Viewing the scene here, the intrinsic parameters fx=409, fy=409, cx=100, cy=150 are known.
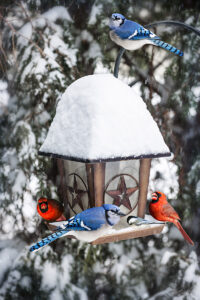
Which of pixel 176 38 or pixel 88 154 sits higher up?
pixel 176 38

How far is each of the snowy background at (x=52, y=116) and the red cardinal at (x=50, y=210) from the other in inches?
28.4

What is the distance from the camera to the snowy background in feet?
9.06

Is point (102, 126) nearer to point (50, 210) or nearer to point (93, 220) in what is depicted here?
point (93, 220)

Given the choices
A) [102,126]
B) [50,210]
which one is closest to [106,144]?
[102,126]

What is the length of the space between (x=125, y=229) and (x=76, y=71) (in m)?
1.35

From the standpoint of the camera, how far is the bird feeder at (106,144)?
167cm

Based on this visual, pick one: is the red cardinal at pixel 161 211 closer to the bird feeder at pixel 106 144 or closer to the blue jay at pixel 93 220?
the bird feeder at pixel 106 144

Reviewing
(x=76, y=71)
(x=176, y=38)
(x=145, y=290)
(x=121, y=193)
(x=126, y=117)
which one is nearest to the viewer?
(x=126, y=117)

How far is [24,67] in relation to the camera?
9.20 ft

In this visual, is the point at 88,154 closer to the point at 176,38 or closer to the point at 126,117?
the point at 126,117

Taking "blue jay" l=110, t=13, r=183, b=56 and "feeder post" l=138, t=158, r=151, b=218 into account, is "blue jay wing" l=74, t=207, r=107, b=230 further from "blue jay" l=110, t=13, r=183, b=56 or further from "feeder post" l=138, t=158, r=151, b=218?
"blue jay" l=110, t=13, r=183, b=56

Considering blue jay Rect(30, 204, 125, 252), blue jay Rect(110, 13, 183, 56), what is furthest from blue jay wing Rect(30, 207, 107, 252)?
blue jay Rect(110, 13, 183, 56)

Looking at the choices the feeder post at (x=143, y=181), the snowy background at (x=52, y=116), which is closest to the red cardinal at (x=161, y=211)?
the feeder post at (x=143, y=181)

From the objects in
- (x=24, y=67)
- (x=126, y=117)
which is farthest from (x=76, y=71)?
(x=126, y=117)
